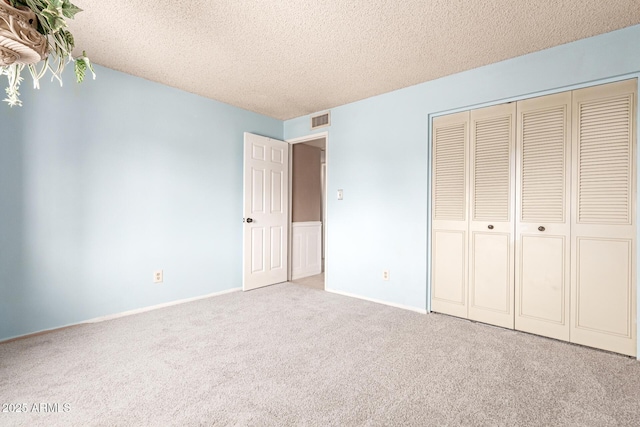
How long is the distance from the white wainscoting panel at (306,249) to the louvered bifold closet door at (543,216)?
2985 mm

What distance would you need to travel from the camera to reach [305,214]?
5094 mm

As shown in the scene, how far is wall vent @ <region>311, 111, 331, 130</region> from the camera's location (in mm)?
4098

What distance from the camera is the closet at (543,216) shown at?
2.29m

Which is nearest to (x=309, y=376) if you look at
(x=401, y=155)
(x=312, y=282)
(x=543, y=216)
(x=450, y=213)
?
(x=450, y=213)

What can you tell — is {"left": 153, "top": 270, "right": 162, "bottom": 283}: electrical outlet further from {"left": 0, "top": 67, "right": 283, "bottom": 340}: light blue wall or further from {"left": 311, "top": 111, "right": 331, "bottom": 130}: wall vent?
{"left": 311, "top": 111, "right": 331, "bottom": 130}: wall vent

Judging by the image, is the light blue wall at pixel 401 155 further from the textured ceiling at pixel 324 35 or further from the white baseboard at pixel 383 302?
the textured ceiling at pixel 324 35

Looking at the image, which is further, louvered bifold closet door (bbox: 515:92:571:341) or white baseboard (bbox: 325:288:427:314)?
white baseboard (bbox: 325:288:427:314)

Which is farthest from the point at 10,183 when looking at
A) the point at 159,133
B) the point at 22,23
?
the point at 22,23

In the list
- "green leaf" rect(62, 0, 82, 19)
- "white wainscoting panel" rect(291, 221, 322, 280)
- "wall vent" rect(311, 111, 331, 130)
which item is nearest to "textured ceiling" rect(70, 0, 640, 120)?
"wall vent" rect(311, 111, 331, 130)

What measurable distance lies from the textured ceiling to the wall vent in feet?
2.63

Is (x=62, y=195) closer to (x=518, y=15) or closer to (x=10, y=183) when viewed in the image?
(x=10, y=183)

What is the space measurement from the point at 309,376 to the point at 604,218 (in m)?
2.46

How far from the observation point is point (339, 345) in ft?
7.93

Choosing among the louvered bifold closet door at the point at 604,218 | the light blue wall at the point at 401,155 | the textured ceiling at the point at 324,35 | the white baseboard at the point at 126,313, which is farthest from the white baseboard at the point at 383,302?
the textured ceiling at the point at 324,35
